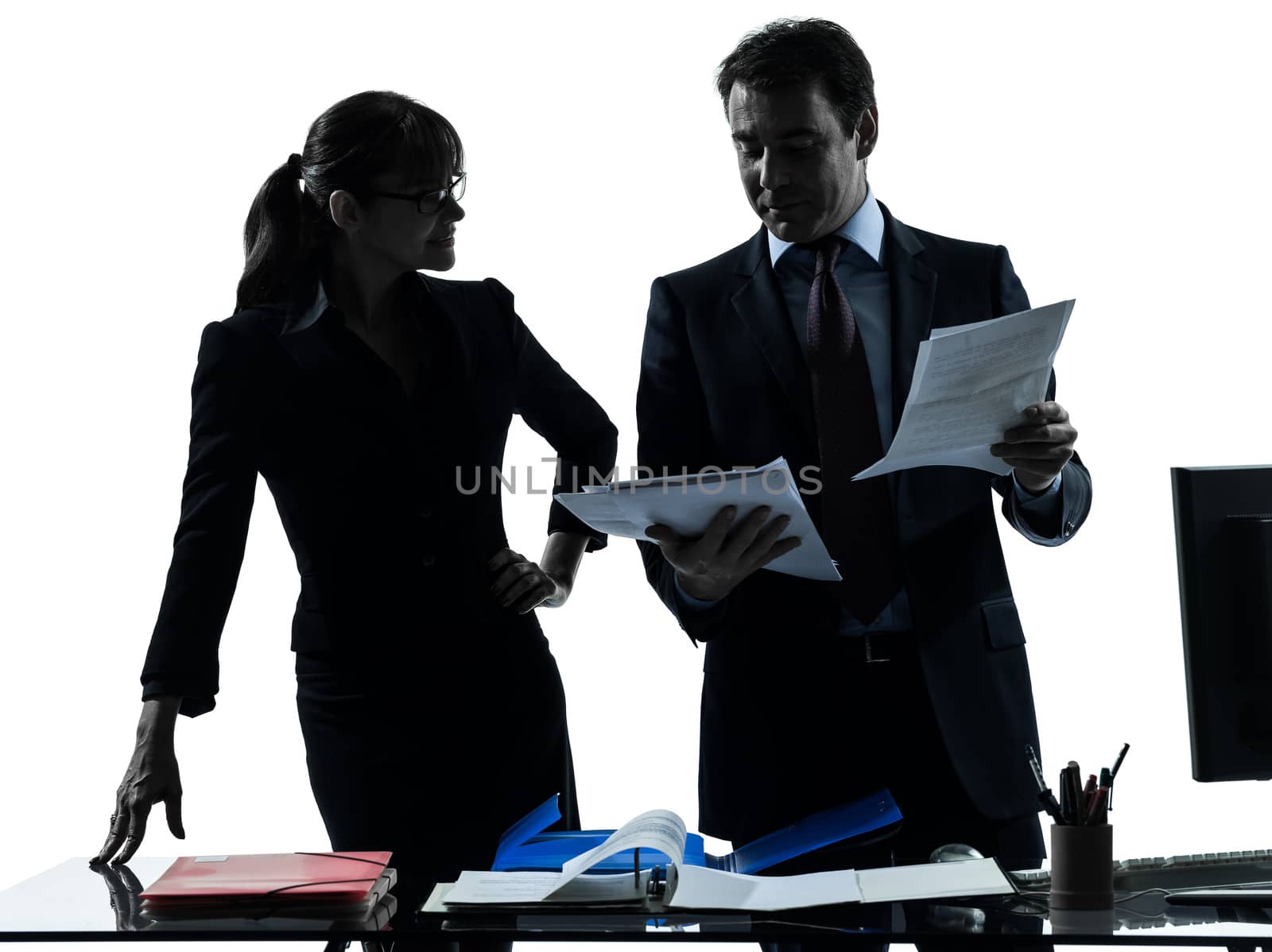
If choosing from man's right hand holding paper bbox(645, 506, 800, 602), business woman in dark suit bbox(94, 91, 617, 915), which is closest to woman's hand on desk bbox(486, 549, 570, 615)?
business woman in dark suit bbox(94, 91, 617, 915)

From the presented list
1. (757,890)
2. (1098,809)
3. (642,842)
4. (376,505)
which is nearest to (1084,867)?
(1098,809)

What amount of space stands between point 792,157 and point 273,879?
123 cm

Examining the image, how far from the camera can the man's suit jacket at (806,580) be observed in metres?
1.75

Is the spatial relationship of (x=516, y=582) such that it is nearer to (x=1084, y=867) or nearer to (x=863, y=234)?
(x=863, y=234)

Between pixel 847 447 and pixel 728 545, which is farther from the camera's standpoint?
pixel 847 447

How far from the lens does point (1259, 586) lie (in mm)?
1418

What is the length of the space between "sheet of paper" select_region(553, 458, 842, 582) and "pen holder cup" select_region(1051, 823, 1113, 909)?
0.43m

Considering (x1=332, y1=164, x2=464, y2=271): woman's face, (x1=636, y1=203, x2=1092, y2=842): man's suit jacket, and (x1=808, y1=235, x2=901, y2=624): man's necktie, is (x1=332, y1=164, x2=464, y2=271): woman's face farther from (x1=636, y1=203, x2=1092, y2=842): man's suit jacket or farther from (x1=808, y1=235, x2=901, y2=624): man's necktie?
(x1=808, y1=235, x2=901, y2=624): man's necktie

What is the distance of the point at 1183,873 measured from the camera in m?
1.52

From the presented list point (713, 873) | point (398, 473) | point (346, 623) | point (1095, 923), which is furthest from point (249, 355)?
point (1095, 923)

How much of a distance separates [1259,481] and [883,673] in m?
0.55

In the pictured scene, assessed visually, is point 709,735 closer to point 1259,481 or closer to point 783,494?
point 783,494

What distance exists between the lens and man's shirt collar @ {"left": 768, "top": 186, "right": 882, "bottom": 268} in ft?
6.31

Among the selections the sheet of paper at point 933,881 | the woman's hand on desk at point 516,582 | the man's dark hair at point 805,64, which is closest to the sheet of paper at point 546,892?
the sheet of paper at point 933,881
